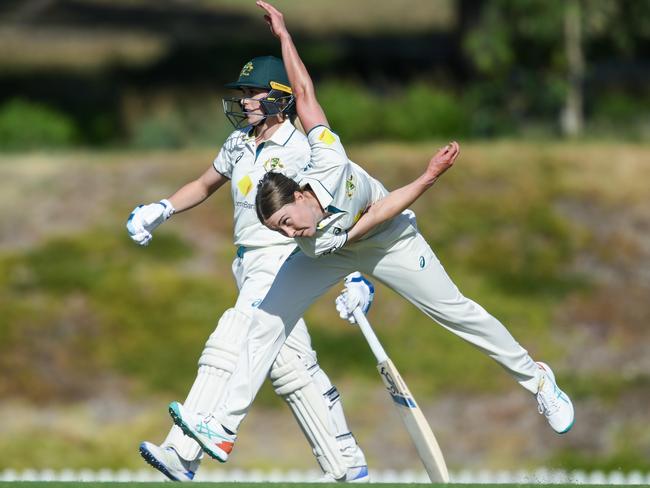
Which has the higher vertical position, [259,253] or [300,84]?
[300,84]

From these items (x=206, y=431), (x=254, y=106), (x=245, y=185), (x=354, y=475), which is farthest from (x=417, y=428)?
(x=254, y=106)

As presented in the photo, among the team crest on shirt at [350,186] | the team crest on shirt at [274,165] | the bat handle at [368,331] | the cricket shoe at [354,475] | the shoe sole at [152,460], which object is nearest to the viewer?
the team crest on shirt at [350,186]

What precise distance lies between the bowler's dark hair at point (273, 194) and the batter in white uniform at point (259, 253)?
0.73m

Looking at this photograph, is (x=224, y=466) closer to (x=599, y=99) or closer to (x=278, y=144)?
(x=278, y=144)

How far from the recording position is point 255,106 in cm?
667

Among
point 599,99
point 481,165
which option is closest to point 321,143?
point 481,165

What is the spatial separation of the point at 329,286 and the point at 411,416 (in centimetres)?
96

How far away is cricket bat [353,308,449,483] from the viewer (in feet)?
22.0

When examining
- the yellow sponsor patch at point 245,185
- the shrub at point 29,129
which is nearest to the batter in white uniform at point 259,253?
the yellow sponsor patch at point 245,185

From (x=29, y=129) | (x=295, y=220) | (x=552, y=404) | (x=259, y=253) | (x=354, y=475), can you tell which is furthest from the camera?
(x=29, y=129)

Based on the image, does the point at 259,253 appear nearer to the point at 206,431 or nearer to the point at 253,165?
the point at 253,165

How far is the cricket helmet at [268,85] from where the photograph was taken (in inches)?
262

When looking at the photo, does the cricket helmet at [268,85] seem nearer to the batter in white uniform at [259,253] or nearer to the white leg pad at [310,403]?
the batter in white uniform at [259,253]

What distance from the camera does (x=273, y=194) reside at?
230 inches
